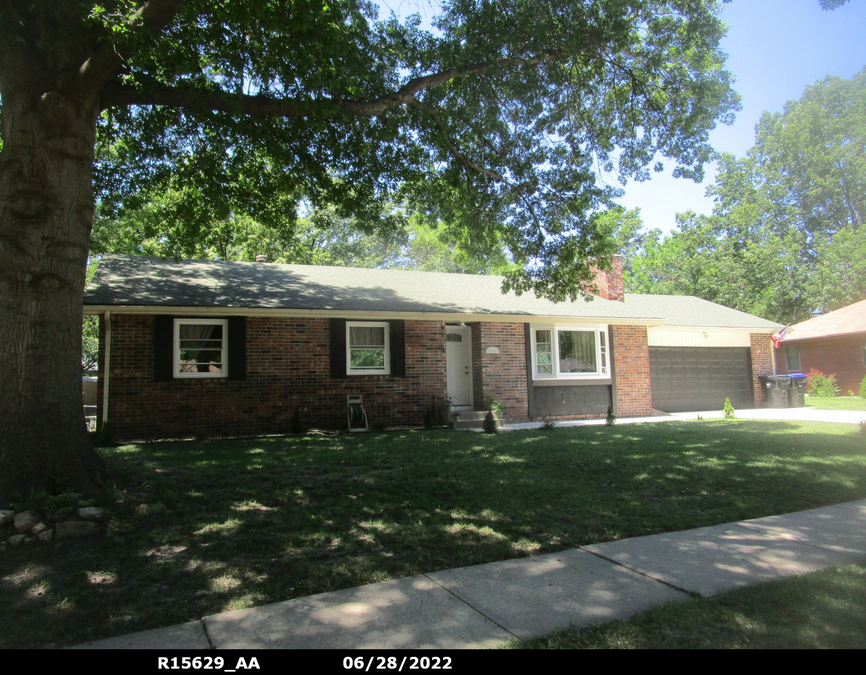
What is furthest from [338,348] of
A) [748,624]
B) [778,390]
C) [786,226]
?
[786,226]

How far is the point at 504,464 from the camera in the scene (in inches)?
308

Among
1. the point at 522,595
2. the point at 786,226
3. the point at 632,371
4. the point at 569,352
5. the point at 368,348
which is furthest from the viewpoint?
the point at 786,226

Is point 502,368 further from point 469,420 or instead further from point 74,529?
point 74,529

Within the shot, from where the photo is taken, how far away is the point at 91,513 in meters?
4.84

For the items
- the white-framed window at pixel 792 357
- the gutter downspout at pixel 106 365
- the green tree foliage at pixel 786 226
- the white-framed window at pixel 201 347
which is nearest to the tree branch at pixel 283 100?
the gutter downspout at pixel 106 365

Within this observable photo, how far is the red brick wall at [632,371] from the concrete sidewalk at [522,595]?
11.3 metres

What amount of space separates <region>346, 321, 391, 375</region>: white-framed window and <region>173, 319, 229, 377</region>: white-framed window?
9.23ft

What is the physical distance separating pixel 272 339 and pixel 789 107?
53.9m

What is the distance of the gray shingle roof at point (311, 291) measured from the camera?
11706 mm

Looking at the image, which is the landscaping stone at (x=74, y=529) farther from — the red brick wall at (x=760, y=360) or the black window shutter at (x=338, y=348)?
the red brick wall at (x=760, y=360)

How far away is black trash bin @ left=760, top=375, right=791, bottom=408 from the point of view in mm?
18719

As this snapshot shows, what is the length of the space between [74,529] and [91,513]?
0.24 meters

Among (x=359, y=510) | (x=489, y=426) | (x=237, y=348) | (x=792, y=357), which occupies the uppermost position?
(x=237, y=348)

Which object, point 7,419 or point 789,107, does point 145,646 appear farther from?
point 789,107
